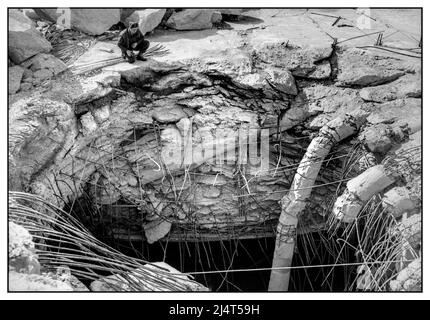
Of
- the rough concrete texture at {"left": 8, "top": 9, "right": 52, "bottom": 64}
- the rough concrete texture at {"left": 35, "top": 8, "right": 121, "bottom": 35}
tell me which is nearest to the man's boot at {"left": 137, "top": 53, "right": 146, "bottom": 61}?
the rough concrete texture at {"left": 35, "top": 8, "right": 121, "bottom": 35}

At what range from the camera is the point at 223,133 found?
160 inches

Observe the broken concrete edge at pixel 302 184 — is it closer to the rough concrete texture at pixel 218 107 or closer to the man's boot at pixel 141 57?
the rough concrete texture at pixel 218 107

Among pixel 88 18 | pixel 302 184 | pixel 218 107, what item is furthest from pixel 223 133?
pixel 88 18

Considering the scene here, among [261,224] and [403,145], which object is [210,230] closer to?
[261,224]

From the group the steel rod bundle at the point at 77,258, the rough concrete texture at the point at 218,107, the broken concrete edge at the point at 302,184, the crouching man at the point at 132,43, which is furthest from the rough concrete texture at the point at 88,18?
the broken concrete edge at the point at 302,184

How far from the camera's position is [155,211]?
4344 millimetres

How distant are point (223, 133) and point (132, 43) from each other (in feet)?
2.71

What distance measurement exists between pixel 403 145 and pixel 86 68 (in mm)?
2024

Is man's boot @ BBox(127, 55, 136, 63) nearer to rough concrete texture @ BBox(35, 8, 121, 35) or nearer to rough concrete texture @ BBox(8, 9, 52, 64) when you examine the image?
rough concrete texture @ BBox(35, 8, 121, 35)

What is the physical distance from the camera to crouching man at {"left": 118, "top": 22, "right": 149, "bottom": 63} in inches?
153

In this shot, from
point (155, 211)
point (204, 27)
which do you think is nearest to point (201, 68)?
point (204, 27)

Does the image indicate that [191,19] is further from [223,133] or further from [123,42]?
[223,133]

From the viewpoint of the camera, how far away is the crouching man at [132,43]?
390 cm

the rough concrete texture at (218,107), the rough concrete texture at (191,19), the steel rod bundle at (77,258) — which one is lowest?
the steel rod bundle at (77,258)
